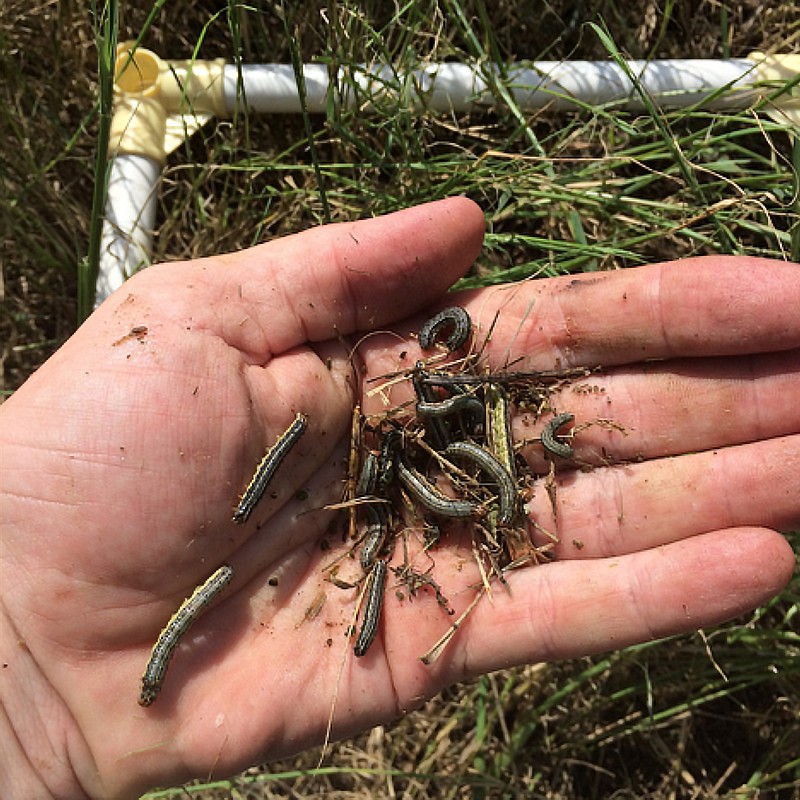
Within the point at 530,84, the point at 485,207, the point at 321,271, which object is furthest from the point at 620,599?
the point at 530,84

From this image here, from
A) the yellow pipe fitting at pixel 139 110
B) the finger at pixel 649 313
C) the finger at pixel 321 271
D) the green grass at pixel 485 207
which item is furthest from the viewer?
the yellow pipe fitting at pixel 139 110

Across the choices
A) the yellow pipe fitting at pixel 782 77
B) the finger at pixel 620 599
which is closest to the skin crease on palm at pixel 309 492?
the finger at pixel 620 599

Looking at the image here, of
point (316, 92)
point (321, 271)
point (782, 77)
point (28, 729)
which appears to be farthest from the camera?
point (316, 92)

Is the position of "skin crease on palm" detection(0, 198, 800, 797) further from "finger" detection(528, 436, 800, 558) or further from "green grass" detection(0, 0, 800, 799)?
"green grass" detection(0, 0, 800, 799)

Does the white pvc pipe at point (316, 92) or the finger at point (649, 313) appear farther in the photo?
the white pvc pipe at point (316, 92)

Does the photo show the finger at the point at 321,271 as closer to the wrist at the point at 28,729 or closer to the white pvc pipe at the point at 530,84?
the white pvc pipe at the point at 530,84

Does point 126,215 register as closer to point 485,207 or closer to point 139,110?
point 139,110

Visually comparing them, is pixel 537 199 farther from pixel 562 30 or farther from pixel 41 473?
pixel 41 473

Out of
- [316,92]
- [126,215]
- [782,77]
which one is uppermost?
[316,92]
